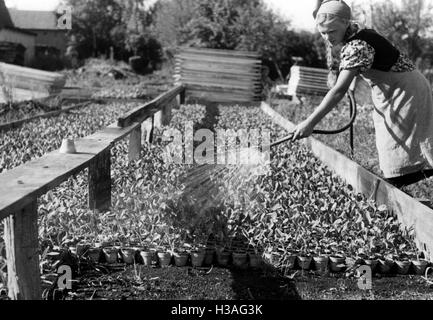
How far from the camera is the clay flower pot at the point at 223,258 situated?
3906 millimetres

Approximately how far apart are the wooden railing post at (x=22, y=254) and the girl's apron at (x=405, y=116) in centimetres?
264

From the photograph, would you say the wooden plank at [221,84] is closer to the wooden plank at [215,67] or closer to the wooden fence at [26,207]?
the wooden plank at [215,67]

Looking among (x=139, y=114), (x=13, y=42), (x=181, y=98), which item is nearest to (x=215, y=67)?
(x=181, y=98)

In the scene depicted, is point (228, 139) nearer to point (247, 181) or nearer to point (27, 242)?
point (247, 181)

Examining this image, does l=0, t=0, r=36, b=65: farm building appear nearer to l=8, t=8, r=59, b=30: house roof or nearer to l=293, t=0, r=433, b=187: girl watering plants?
l=8, t=8, r=59, b=30: house roof

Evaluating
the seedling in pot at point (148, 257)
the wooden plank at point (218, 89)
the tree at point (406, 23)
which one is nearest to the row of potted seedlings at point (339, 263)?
the seedling in pot at point (148, 257)

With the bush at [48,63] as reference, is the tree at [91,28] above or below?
above

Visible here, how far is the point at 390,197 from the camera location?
189 inches

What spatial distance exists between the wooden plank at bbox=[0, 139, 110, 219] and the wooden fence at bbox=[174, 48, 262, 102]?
1490 centimetres

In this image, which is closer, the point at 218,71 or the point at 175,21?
the point at 218,71

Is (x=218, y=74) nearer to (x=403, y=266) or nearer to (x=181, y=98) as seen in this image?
(x=181, y=98)

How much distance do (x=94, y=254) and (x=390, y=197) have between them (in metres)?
2.40

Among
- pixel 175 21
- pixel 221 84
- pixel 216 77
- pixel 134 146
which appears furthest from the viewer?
pixel 175 21
